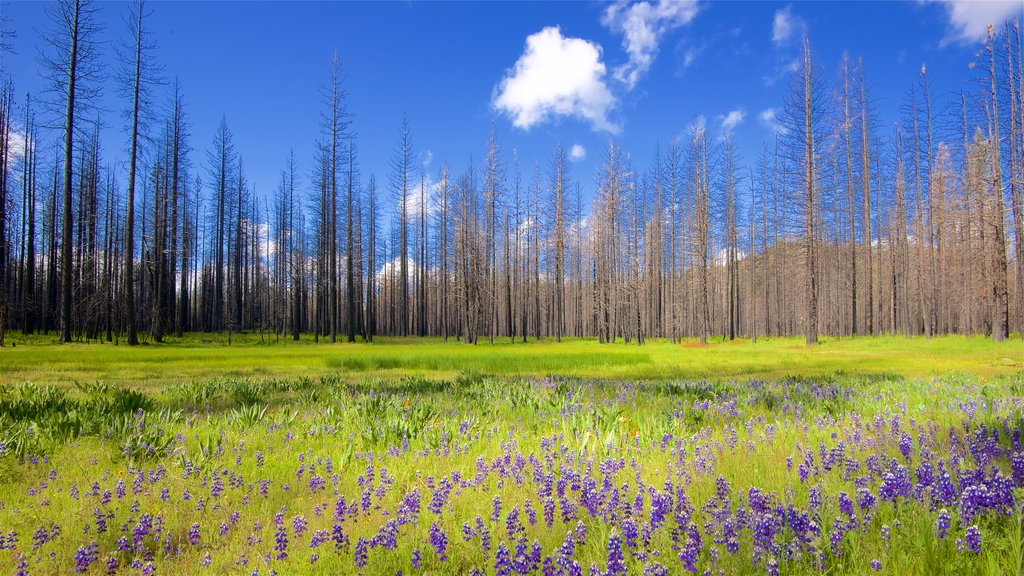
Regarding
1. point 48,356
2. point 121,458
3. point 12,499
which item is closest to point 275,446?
point 121,458

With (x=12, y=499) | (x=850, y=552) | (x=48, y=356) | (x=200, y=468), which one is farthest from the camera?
(x=48, y=356)

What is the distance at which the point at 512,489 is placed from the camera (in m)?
3.12

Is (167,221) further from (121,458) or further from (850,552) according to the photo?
(850,552)

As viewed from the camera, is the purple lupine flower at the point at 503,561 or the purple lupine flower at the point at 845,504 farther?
the purple lupine flower at the point at 845,504

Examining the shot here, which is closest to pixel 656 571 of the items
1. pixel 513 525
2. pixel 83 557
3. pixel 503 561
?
pixel 503 561

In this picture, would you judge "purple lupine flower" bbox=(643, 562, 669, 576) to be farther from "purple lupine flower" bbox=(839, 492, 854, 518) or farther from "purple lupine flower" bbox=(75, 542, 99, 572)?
"purple lupine flower" bbox=(75, 542, 99, 572)

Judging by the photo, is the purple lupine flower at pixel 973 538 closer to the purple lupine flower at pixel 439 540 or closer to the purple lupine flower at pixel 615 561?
the purple lupine flower at pixel 615 561

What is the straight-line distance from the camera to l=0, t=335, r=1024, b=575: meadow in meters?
2.07

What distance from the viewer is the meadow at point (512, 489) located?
6.79 ft

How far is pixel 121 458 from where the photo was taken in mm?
3998

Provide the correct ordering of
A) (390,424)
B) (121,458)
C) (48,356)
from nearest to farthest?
(121,458)
(390,424)
(48,356)

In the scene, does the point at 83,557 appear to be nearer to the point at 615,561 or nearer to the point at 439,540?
the point at 439,540

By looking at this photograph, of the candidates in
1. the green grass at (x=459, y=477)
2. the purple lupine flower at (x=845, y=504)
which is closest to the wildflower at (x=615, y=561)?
the green grass at (x=459, y=477)

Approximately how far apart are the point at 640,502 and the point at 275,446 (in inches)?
144
